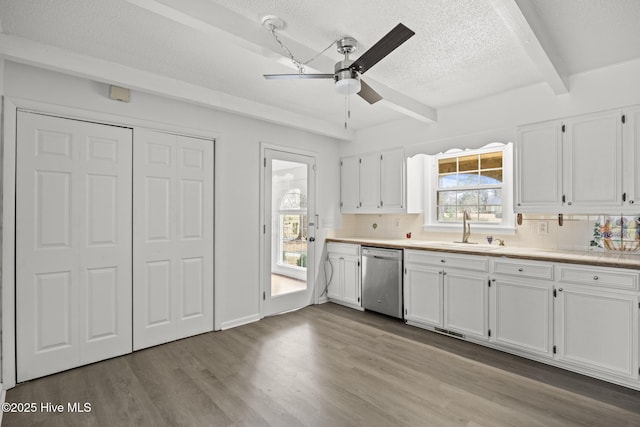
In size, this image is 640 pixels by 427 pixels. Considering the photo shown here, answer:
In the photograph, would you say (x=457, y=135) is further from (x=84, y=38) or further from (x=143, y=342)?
(x=143, y=342)

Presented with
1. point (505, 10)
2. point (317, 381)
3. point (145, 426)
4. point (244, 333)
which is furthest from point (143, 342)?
point (505, 10)

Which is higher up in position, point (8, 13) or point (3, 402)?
point (8, 13)

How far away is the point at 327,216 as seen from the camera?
4.89 meters

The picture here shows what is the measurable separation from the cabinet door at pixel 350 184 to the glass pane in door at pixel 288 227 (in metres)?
0.72

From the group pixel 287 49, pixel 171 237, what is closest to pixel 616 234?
pixel 287 49

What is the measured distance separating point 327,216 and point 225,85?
236 cm

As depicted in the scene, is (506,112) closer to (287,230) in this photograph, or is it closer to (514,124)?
(514,124)

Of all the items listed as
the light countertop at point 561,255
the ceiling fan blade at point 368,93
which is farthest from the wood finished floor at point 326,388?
the ceiling fan blade at point 368,93

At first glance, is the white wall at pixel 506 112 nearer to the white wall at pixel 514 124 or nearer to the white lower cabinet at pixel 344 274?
the white wall at pixel 514 124

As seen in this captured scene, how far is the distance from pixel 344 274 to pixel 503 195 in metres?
2.23

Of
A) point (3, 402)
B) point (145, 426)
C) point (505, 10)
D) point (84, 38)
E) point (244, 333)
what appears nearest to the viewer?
point (505, 10)

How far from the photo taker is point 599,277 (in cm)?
258

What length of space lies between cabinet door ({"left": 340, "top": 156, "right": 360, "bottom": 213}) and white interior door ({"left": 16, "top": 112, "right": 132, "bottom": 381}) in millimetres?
2921

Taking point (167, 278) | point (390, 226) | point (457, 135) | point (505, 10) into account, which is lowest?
point (167, 278)
